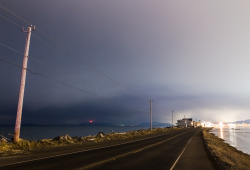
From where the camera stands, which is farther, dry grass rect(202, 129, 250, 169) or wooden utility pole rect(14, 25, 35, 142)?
wooden utility pole rect(14, 25, 35, 142)

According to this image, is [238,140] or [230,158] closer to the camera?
[230,158]

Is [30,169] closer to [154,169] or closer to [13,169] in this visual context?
[13,169]

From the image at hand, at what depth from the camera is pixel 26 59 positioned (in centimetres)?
2267

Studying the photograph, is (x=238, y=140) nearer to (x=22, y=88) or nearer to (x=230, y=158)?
(x=230, y=158)

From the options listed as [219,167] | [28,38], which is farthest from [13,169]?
[28,38]

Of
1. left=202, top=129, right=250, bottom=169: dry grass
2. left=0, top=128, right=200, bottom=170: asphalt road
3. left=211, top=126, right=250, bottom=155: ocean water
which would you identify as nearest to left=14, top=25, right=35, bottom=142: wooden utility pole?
left=0, top=128, right=200, bottom=170: asphalt road

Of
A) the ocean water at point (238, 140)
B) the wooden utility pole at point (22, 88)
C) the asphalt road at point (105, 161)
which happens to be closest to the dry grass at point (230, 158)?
the asphalt road at point (105, 161)

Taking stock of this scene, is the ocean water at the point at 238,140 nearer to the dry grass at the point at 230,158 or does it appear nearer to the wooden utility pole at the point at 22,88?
the dry grass at the point at 230,158

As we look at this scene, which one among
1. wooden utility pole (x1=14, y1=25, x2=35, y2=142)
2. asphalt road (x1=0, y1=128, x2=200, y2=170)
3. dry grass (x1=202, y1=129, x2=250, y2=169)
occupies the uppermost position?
wooden utility pole (x1=14, y1=25, x2=35, y2=142)

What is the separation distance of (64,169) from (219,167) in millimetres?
9010

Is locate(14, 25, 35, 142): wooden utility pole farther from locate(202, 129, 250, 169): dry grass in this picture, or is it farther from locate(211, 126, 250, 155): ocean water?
locate(211, 126, 250, 155): ocean water

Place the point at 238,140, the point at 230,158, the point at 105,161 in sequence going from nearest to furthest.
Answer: the point at 105,161, the point at 230,158, the point at 238,140

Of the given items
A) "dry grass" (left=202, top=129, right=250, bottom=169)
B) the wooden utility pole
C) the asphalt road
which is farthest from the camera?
the wooden utility pole

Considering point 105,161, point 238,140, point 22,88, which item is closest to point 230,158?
point 105,161
